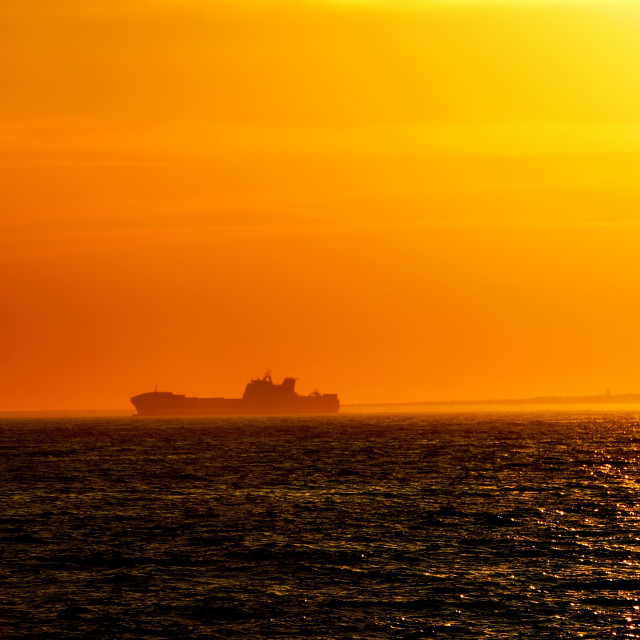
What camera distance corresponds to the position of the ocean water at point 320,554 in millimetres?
32125

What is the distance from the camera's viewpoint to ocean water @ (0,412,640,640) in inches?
1265

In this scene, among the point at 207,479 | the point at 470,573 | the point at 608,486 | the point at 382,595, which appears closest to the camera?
the point at 382,595

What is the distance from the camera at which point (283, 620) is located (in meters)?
32.2

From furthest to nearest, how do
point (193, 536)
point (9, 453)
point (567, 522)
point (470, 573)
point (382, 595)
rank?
point (9, 453) < point (567, 522) < point (193, 536) < point (470, 573) < point (382, 595)

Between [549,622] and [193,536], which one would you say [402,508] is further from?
[549,622]

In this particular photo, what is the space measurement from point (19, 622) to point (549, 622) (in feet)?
52.0

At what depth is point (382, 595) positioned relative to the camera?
35.7m

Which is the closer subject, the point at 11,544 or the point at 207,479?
the point at 11,544

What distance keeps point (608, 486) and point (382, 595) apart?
131 ft

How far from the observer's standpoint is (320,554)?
43.3m

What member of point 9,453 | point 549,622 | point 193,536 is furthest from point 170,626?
point 9,453

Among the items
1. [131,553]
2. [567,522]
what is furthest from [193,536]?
[567,522]

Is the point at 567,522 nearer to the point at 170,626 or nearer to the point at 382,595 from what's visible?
the point at 382,595

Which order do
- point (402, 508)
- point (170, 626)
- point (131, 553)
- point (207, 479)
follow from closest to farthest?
point (170, 626), point (131, 553), point (402, 508), point (207, 479)
